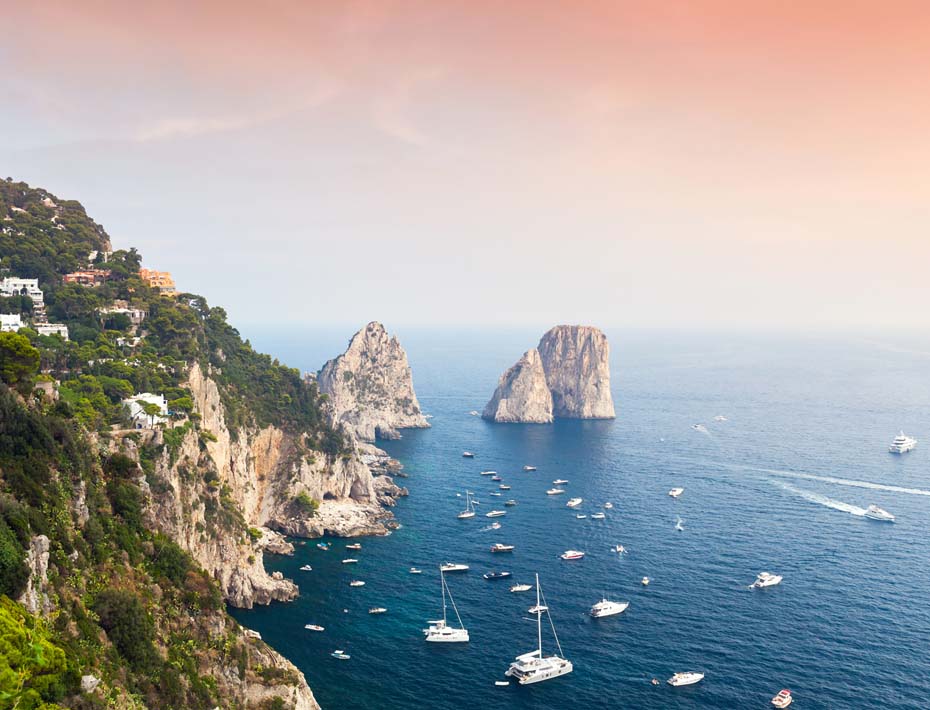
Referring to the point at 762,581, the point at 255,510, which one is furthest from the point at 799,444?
the point at 255,510

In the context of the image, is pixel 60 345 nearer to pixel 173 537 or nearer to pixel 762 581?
pixel 173 537

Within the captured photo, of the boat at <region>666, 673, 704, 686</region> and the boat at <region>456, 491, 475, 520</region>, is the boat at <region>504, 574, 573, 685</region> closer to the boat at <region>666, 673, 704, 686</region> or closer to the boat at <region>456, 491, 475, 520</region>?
the boat at <region>666, 673, 704, 686</region>

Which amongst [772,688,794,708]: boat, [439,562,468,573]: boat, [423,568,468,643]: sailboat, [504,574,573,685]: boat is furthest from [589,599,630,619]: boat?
[772,688,794,708]: boat

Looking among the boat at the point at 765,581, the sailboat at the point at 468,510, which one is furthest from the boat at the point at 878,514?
the sailboat at the point at 468,510

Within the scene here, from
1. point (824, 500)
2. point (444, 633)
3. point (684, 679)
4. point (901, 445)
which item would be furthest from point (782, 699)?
point (901, 445)

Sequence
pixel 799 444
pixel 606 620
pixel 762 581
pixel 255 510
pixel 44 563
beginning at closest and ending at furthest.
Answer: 1. pixel 44 563
2. pixel 606 620
3. pixel 762 581
4. pixel 255 510
5. pixel 799 444

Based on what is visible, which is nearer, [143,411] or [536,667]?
[536,667]

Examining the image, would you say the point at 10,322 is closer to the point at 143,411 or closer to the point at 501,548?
the point at 143,411
